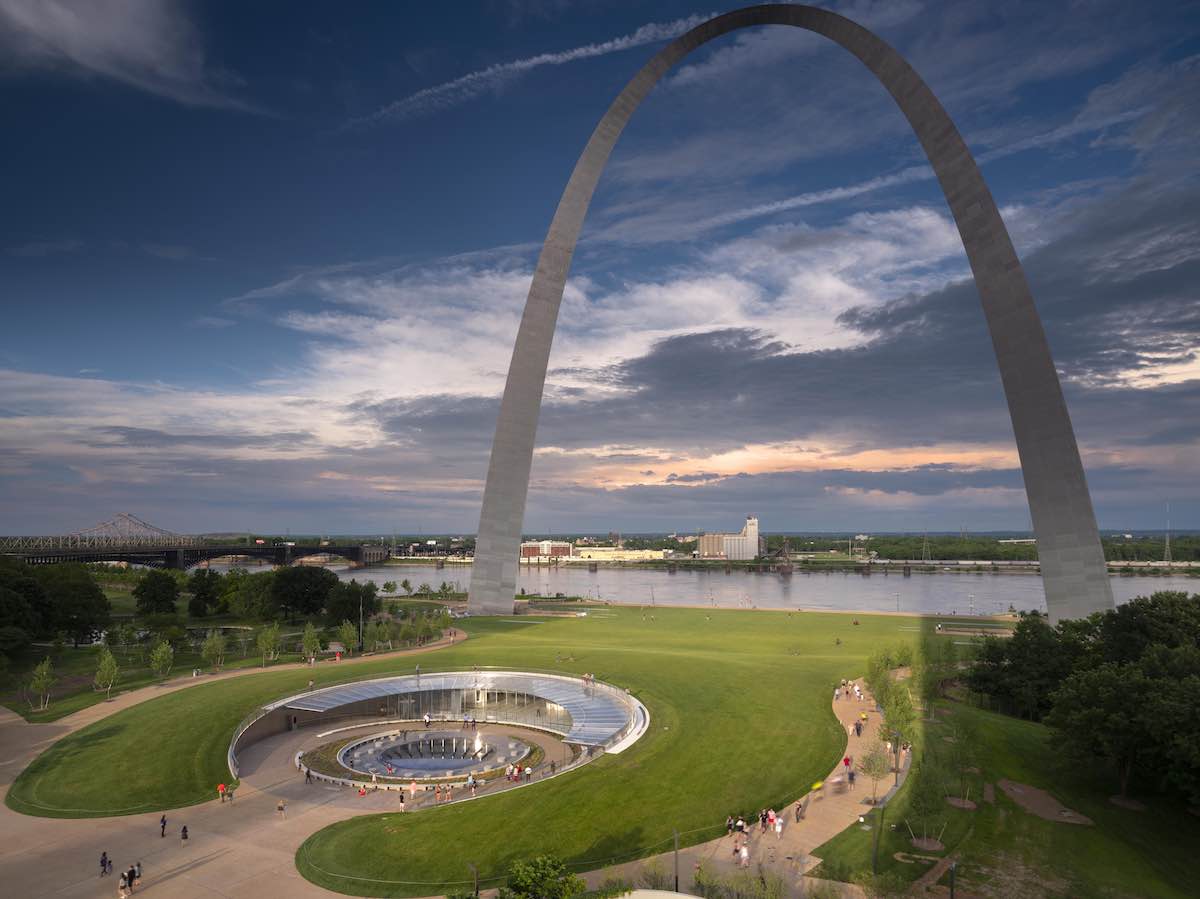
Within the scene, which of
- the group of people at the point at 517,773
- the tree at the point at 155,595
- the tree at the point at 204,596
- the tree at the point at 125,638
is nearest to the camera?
the group of people at the point at 517,773

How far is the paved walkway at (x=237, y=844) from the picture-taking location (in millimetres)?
19188

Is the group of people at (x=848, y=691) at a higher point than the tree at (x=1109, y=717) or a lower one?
lower

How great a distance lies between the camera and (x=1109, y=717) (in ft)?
72.8

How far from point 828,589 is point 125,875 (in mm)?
117628

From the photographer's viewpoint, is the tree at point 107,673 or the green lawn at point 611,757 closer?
the green lawn at point 611,757

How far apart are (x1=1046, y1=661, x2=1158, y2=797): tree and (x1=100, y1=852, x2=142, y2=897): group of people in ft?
89.4

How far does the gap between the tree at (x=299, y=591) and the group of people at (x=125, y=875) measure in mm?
50519

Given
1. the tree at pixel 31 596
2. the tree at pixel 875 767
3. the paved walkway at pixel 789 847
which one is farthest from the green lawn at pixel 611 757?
the tree at pixel 31 596

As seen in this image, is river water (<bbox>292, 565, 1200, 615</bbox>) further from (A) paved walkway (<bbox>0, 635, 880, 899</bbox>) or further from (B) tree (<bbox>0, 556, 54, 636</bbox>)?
(A) paved walkway (<bbox>0, 635, 880, 899</bbox>)

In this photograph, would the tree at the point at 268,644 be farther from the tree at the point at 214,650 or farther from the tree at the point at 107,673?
the tree at the point at 107,673

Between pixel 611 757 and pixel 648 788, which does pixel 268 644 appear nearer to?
pixel 611 757

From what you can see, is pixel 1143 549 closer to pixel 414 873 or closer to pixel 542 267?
pixel 542 267

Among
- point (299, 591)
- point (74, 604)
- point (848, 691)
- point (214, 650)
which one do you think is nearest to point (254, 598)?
point (299, 591)

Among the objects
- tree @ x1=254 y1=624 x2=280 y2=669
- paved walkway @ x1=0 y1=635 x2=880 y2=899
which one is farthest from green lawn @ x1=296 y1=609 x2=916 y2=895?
tree @ x1=254 y1=624 x2=280 y2=669
